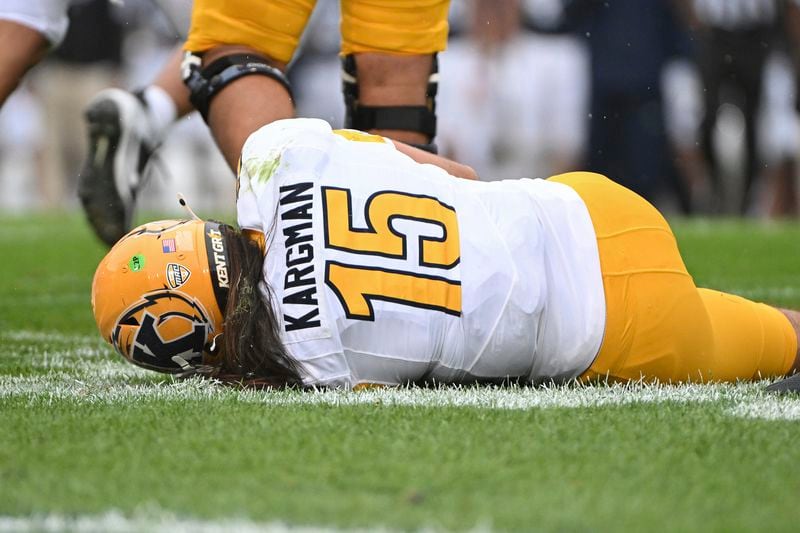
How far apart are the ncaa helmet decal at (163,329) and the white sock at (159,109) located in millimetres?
2058

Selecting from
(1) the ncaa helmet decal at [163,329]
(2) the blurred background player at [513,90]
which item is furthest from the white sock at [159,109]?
(2) the blurred background player at [513,90]

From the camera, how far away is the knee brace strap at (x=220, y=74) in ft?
12.4

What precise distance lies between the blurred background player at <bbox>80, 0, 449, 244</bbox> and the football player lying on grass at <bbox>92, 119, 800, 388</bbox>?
34.8 inches

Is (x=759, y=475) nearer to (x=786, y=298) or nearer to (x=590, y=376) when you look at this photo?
(x=590, y=376)

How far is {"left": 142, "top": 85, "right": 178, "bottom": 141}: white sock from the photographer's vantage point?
4.77 m

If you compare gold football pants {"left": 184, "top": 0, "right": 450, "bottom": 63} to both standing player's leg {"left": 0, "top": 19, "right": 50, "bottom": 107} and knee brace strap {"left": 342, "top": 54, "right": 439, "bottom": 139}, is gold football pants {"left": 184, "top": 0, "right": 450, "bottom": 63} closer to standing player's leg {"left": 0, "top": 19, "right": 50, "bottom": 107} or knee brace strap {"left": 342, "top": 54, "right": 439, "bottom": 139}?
knee brace strap {"left": 342, "top": 54, "right": 439, "bottom": 139}

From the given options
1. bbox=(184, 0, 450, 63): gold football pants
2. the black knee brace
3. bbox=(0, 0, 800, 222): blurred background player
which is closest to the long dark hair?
bbox=(184, 0, 450, 63): gold football pants

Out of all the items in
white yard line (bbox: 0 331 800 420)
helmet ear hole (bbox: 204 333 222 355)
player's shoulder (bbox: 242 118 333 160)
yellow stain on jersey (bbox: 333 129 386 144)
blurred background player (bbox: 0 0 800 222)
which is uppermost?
player's shoulder (bbox: 242 118 333 160)

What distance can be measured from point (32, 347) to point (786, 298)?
2481 mm

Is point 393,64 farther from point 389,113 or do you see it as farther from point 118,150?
point 118,150

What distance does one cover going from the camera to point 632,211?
2.95 m

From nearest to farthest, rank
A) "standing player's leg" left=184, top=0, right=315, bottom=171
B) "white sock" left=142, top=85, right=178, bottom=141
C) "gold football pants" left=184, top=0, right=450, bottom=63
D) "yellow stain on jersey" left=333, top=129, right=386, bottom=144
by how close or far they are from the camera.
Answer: "yellow stain on jersey" left=333, top=129, right=386, bottom=144 < "standing player's leg" left=184, top=0, right=315, bottom=171 < "gold football pants" left=184, top=0, right=450, bottom=63 < "white sock" left=142, top=85, right=178, bottom=141

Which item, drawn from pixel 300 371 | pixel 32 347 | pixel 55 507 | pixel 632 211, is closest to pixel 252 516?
pixel 55 507

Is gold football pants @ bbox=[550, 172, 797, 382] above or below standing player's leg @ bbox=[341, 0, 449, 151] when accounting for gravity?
below
